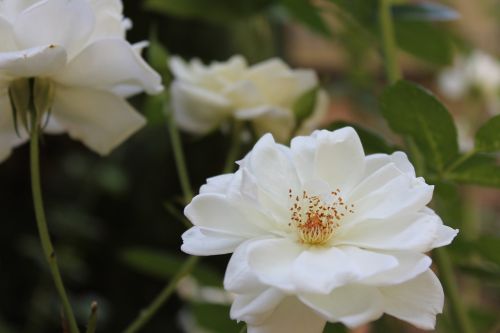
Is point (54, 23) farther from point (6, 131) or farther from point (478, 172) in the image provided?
point (478, 172)

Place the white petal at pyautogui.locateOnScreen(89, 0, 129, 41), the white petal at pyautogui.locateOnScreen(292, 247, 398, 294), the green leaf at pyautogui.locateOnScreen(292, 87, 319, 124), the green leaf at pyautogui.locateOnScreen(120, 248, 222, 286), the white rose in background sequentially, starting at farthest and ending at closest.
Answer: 1. the white rose in background
2. the green leaf at pyautogui.locateOnScreen(120, 248, 222, 286)
3. the green leaf at pyautogui.locateOnScreen(292, 87, 319, 124)
4. the white petal at pyautogui.locateOnScreen(89, 0, 129, 41)
5. the white petal at pyautogui.locateOnScreen(292, 247, 398, 294)

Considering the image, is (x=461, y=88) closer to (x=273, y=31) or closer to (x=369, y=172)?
(x=273, y=31)

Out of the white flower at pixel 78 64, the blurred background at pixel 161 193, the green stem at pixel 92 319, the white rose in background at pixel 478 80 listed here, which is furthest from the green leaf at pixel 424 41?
the white rose in background at pixel 478 80

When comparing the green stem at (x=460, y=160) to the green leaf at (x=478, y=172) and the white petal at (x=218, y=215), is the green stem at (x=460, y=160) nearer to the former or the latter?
the green leaf at (x=478, y=172)

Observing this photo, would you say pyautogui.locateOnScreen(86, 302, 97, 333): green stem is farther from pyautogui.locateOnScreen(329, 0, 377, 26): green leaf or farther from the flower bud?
pyautogui.locateOnScreen(329, 0, 377, 26): green leaf

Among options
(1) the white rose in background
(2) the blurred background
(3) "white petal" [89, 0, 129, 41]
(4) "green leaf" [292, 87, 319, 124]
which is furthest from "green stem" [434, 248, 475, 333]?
(1) the white rose in background

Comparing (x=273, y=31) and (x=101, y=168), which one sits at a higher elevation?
(x=273, y=31)

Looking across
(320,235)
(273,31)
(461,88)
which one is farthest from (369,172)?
(461,88)
